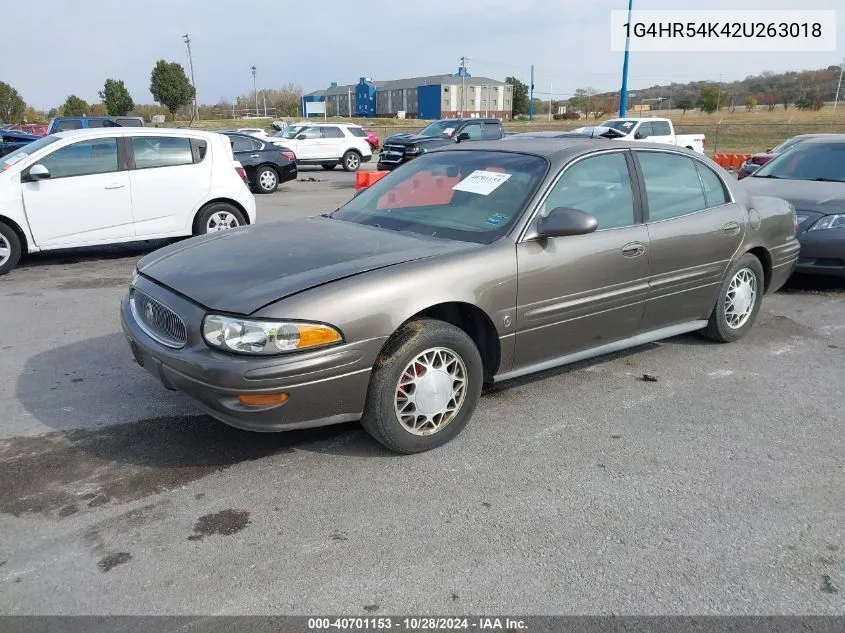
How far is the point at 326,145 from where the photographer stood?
80.3 ft

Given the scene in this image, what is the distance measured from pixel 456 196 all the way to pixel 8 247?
585 centimetres

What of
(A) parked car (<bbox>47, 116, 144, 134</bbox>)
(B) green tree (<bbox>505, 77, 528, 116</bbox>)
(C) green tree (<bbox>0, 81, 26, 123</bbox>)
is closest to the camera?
(A) parked car (<bbox>47, 116, 144, 134</bbox>)

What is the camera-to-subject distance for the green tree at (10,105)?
62.4 m

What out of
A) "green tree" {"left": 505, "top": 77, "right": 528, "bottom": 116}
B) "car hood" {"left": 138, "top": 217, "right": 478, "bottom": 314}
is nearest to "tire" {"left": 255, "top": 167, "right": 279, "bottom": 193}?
"car hood" {"left": 138, "top": 217, "right": 478, "bottom": 314}

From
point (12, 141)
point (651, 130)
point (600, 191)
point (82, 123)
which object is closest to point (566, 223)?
point (600, 191)

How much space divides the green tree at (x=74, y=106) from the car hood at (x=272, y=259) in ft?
222

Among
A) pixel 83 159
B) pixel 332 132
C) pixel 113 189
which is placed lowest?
pixel 113 189

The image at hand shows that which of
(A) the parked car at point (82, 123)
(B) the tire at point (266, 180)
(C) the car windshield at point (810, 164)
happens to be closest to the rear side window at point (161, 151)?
(C) the car windshield at point (810, 164)

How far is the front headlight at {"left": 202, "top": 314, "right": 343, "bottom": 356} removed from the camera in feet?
10.4

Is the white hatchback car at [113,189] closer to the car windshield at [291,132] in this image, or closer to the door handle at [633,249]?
the door handle at [633,249]

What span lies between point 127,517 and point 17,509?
50 cm

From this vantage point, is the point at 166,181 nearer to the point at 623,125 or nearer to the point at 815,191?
the point at 815,191

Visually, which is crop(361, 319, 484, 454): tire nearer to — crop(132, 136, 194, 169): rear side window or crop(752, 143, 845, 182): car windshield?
crop(132, 136, 194, 169): rear side window

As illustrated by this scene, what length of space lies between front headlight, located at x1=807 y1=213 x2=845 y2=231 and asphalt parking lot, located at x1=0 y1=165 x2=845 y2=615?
108 inches
